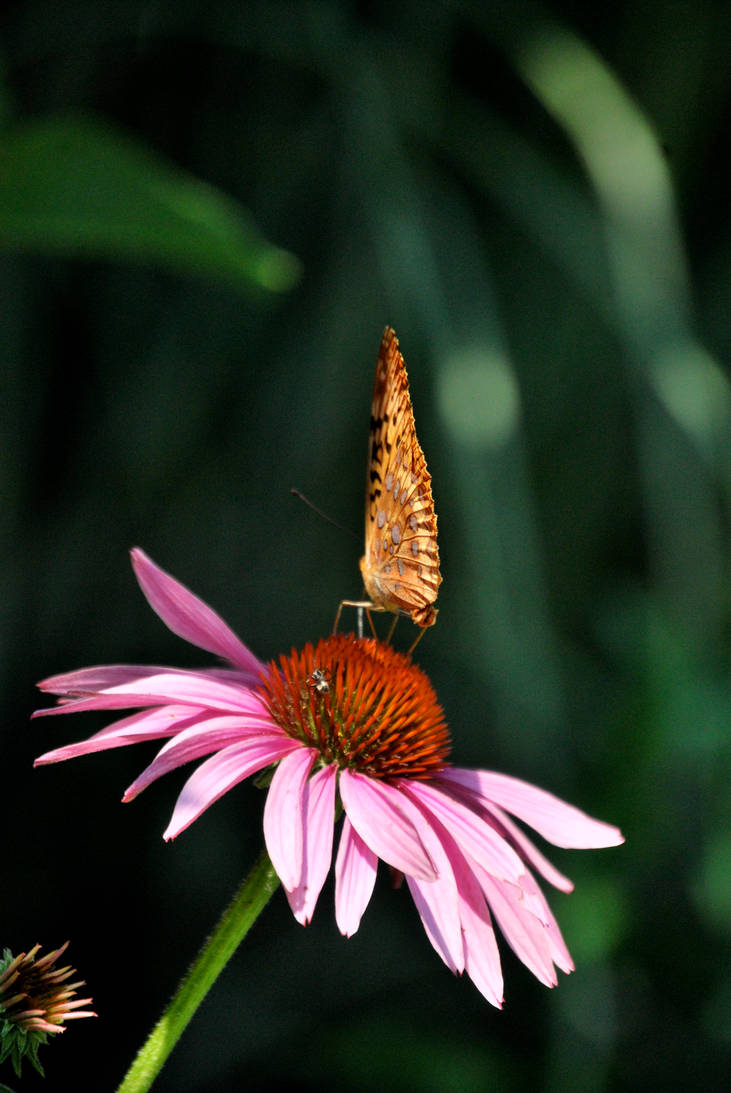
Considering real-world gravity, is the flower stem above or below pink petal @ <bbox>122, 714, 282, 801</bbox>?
below

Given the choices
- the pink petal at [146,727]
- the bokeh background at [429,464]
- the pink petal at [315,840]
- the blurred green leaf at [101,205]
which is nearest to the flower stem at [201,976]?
the pink petal at [315,840]

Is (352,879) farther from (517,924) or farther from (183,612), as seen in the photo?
(183,612)

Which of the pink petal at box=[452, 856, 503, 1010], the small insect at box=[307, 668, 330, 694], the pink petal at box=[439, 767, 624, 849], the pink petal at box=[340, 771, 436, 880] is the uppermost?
the small insect at box=[307, 668, 330, 694]

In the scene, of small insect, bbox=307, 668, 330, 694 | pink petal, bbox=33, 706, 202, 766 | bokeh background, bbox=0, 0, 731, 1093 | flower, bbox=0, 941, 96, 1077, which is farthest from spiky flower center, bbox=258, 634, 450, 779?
bokeh background, bbox=0, 0, 731, 1093

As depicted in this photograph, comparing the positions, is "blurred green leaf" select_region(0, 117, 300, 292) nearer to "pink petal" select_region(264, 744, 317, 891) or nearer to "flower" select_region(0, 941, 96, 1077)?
"pink petal" select_region(264, 744, 317, 891)

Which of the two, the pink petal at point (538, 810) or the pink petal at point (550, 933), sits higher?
the pink petal at point (538, 810)

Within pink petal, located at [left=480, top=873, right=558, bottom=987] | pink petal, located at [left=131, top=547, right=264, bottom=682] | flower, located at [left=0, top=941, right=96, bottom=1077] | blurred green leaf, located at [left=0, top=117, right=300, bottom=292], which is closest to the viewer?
flower, located at [left=0, top=941, right=96, bottom=1077]

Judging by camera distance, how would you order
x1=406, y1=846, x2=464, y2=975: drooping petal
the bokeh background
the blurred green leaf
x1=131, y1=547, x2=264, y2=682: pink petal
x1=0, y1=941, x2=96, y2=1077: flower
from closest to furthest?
x1=0, y1=941, x2=96, y2=1077: flower
x1=406, y1=846, x2=464, y2=975: drooping petal
x1=131, y1=547, x2=264, y2=682: pink petal
the blurred green leaf
the bokeh background

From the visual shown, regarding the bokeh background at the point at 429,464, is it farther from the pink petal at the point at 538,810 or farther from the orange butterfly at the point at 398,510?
the pink petal at the point at 538,810

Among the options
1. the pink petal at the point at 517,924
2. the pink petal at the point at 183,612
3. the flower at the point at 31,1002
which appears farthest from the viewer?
the pink petal at the point at 183,612
